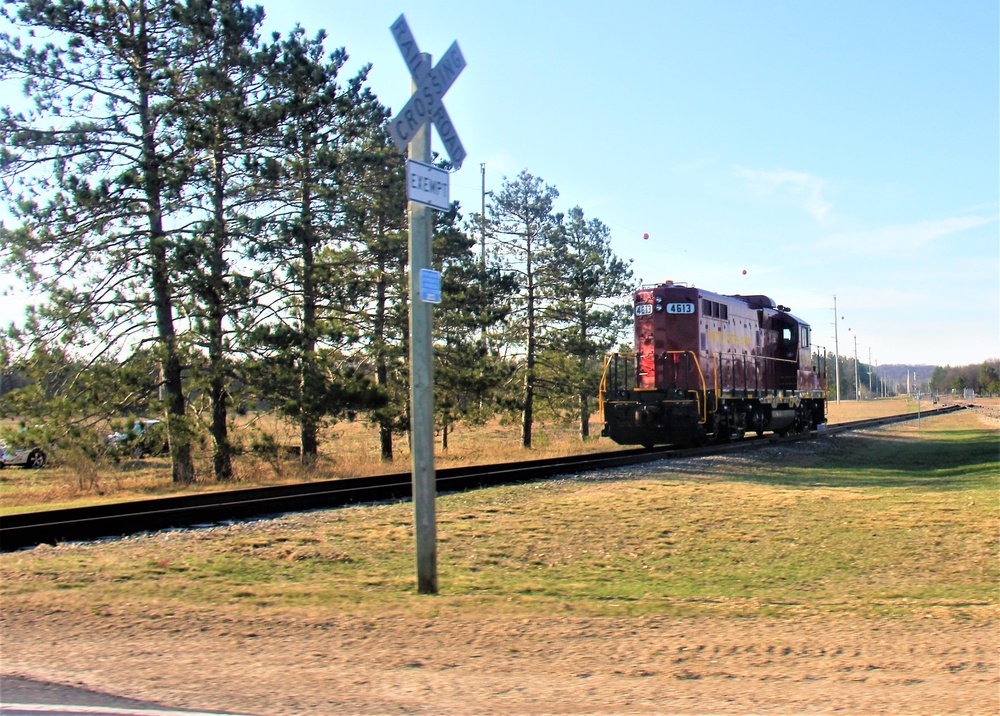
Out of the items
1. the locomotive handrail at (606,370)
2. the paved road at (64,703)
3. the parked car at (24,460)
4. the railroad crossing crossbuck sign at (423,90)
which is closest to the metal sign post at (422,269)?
the railroad crossing crossbuck sign at (423,90)

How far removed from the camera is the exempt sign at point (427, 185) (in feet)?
23.6

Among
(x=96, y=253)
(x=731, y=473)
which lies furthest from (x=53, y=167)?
(x=731, y=473)

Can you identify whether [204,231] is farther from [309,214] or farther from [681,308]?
[681,308]

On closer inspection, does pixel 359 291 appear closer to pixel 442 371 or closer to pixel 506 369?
pixel 442 371

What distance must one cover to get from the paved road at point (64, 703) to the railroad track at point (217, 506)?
5.64 metres

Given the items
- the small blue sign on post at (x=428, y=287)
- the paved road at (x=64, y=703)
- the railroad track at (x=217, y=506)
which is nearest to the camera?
the paved road at (x=64, y=703)

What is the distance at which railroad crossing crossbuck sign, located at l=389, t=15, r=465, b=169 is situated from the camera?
24.3ft

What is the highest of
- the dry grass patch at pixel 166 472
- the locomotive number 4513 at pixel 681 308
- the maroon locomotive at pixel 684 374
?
the locomotive number 4513 at pixel 681 308

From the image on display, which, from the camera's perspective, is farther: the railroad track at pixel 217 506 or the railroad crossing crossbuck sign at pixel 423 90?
the railroad track at pixel 217 506

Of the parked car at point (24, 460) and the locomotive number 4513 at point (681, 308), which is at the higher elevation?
the locomotive number 4513 at point (681, 308)

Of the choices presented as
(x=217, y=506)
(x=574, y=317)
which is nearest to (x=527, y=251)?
(x=574, y=317)

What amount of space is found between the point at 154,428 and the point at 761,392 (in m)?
18.6

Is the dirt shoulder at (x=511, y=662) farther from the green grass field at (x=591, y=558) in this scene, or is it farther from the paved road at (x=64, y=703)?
the green grass field at (x=591, y=558)

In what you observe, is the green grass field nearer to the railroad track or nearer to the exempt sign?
the railroad track
